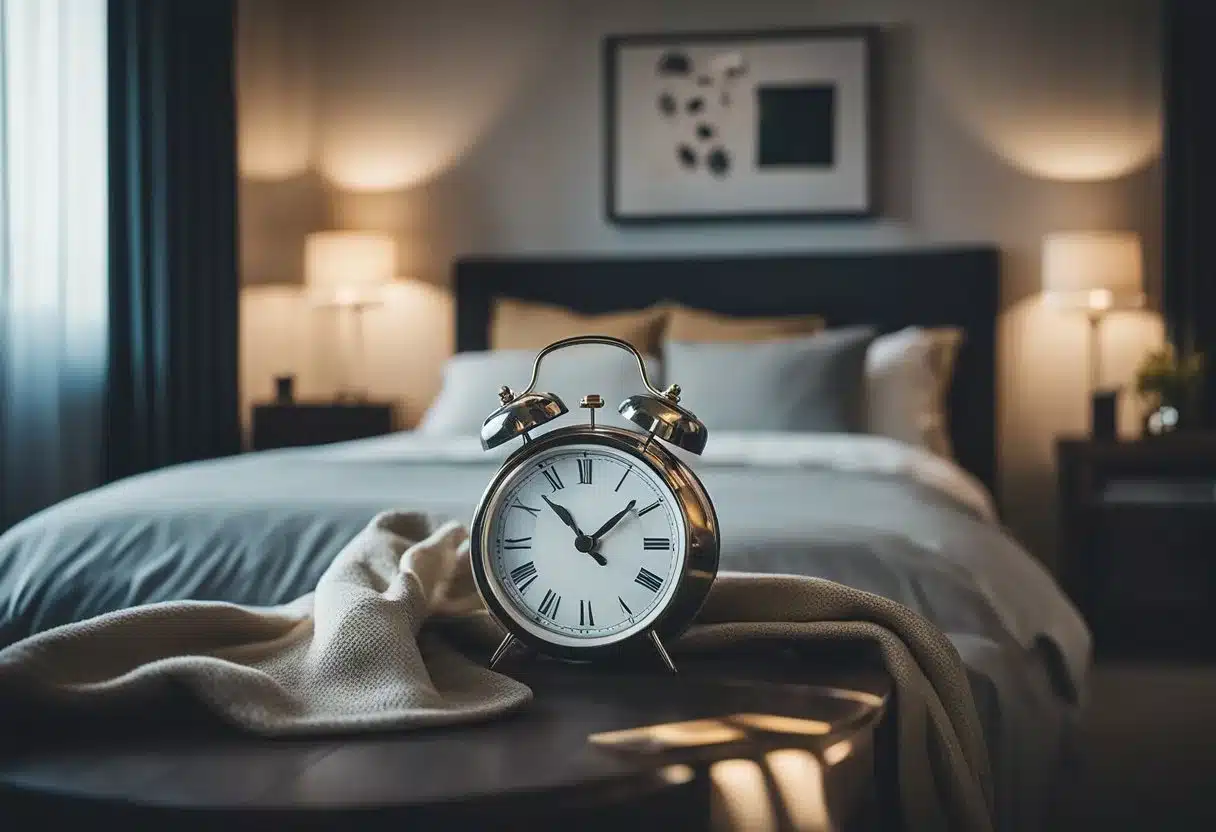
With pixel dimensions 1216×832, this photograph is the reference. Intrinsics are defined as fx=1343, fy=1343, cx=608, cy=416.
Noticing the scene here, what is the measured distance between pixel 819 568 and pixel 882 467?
1.02 metres

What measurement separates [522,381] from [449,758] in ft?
9.21

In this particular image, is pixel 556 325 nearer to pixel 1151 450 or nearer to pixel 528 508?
pixel 1151 450

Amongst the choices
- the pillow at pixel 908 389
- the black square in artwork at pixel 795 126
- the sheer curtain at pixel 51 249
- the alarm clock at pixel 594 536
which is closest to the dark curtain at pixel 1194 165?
the pillow at pixel 908 389


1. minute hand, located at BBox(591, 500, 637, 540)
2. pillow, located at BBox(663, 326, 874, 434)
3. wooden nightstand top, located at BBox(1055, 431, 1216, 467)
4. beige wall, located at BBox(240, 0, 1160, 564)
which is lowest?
wooden nightstand top, located at BBox(1055, 431, 1216, 467)

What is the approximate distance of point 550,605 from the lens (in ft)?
3.87

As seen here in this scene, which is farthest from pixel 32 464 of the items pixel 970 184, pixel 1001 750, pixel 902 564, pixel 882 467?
pixel 970 184

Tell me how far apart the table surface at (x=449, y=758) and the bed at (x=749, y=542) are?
2.36 feet

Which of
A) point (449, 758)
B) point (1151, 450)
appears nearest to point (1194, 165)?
point (1151, 450)

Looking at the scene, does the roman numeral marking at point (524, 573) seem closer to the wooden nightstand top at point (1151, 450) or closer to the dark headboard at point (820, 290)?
the wooden nightstand top at point (1151, 450)

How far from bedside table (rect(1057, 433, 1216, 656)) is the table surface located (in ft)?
9.70

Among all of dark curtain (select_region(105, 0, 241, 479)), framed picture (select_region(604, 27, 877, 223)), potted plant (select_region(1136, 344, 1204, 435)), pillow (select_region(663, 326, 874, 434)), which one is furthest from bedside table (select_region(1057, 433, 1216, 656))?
dark curtain (select_region(105, 0, 241, 479))

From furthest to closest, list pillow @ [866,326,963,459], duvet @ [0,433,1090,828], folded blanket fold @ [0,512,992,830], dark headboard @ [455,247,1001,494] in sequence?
dark headboard @ [455,247,1001,494]
pillow @ [866,326,963,459]
duvet @ [0,433,1090,828]
folded blanket fold @ [0,512,992,830]

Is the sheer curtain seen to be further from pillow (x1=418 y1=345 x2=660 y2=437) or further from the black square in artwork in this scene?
the black square in artwork

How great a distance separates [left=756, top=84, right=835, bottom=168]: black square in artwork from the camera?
4.36m
